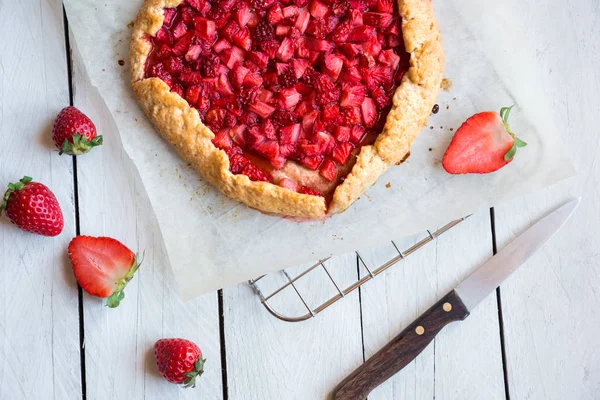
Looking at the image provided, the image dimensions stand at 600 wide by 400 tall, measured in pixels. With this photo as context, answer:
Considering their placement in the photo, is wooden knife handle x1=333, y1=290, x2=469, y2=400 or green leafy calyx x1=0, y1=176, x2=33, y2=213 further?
wooden knife handle x1=333, y1=290, x2=469, y2=400

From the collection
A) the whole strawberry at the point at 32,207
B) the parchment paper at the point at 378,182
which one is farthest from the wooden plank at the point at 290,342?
the whole strawberry at the point at 32,207

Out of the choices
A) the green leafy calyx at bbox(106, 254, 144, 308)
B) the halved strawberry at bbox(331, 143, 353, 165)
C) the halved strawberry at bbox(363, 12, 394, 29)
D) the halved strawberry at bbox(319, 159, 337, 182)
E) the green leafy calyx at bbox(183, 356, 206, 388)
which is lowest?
the green leafy calyx at bbox(183, 356, 206, 388)

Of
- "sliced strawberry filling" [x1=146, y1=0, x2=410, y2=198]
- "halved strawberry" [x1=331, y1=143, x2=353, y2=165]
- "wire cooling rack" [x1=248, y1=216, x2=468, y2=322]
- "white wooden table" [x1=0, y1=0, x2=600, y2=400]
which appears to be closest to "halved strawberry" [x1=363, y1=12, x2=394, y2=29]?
"sliced strawberry filling" [x1=146, y1=0, x2=410, y2=198]

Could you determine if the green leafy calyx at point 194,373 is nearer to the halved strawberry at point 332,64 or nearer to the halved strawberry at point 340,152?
the halved strawberry at point 340,152

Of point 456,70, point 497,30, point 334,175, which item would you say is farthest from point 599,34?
point 334,175

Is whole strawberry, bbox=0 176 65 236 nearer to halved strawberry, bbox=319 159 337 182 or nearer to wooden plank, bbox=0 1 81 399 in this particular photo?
wooden plank, bbox=0 1 81 399

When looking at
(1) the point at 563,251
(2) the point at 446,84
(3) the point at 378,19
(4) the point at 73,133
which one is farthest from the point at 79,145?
(1) the point at 563,251

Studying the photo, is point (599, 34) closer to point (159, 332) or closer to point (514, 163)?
point (514, 163)
